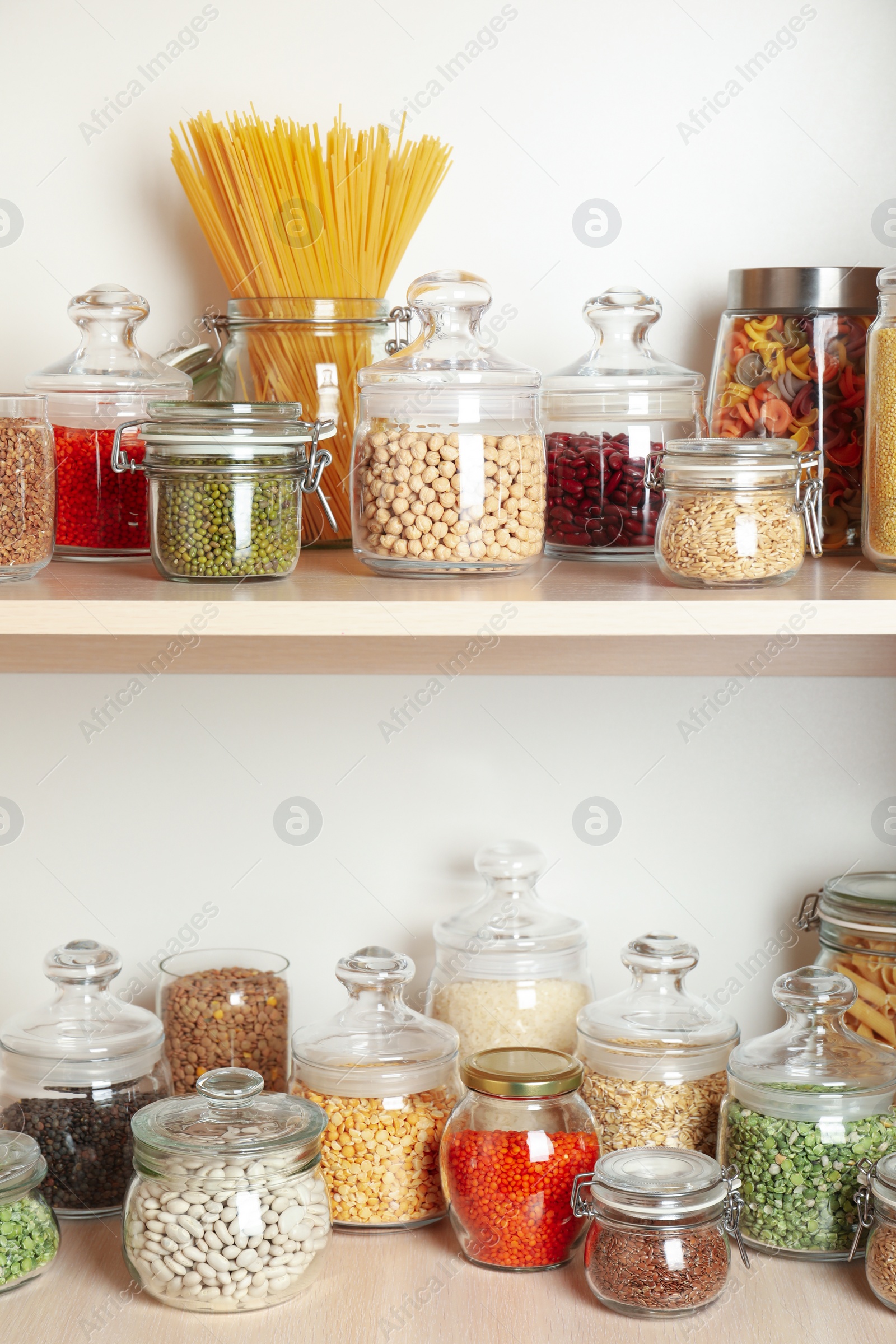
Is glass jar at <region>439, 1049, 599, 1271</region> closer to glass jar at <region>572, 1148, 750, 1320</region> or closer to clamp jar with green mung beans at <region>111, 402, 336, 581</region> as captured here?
glass jar at <region>572, 1148, 750, 1320</region>

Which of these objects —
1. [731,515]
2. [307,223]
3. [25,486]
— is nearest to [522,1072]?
[731,515]

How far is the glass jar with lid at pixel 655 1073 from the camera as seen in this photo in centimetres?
99

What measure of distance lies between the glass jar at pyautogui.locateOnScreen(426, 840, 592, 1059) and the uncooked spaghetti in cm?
36

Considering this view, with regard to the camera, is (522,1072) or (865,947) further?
(865,947)

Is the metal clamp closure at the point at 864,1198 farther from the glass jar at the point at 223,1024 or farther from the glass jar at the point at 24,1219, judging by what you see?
the glass jar at the point at 24,1219

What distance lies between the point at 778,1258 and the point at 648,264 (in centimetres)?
79

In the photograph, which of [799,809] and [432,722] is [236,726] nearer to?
[432,722]

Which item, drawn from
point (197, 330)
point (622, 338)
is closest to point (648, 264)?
point (622, 338)

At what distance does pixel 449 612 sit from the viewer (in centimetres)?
80

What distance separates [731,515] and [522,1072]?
0.42 m

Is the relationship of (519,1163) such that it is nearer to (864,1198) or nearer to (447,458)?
(864,1198)

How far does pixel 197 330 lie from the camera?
1.11 m

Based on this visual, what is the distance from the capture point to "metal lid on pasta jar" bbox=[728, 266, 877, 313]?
958 mm

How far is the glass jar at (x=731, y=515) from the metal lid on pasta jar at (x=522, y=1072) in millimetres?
357
